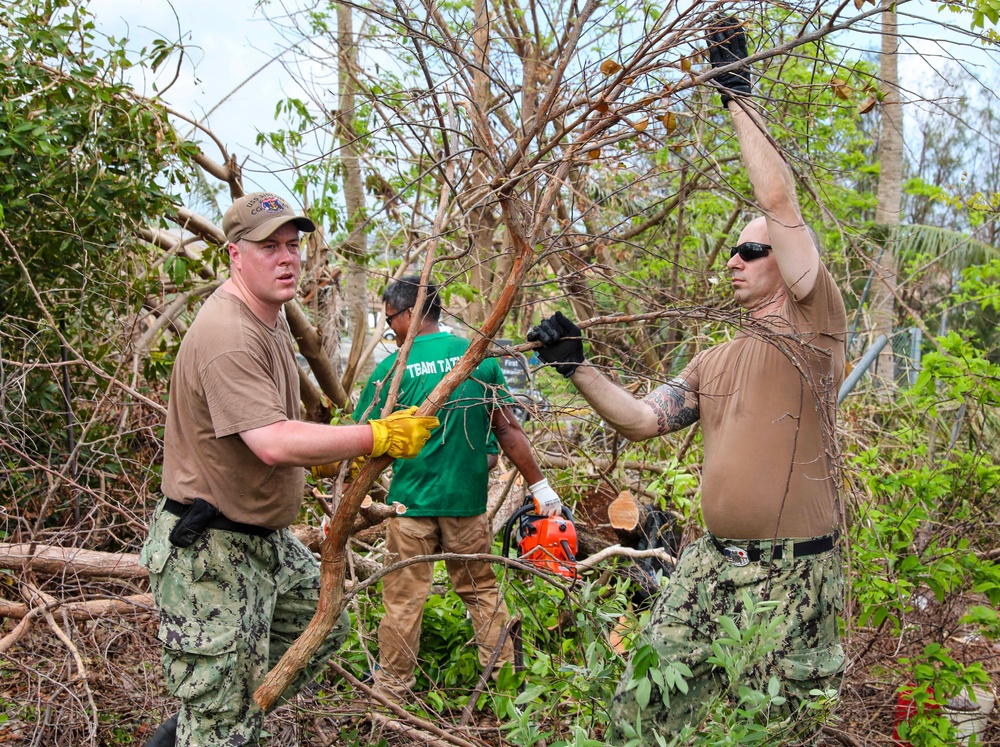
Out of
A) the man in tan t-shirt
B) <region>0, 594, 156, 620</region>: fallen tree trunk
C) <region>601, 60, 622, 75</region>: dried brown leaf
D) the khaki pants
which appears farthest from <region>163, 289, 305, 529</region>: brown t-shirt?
<region>0, 594, 156, 620</region>: fallen tree trunk

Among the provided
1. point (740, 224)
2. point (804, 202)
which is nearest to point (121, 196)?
point (804, 202)

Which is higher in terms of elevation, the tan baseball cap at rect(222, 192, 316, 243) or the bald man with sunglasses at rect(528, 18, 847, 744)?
the tan baseball cap at rect(222, 192, 316, 243)

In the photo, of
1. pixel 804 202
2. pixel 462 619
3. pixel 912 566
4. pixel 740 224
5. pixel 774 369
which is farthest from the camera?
pixel 740 224

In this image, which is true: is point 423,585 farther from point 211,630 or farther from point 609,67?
point 609,67

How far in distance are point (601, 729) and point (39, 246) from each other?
3807 mm

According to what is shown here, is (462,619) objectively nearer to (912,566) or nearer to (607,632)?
(607,632)

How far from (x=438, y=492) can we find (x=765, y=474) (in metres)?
1.78

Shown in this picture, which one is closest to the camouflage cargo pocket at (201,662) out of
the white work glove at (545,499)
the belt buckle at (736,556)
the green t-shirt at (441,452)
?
the green t-shirt at (441,452)

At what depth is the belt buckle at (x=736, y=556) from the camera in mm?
2660

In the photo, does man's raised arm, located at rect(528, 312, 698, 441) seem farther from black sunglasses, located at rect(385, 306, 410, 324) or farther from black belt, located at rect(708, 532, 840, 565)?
black sunglasses, located at rect(385, 306, 410, 324)

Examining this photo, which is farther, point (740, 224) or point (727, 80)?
point (740, 224)

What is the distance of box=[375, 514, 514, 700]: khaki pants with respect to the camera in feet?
12.9

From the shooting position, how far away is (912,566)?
11.2ft

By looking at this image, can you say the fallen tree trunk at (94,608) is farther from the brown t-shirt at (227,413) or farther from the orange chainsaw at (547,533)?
the orange chainsaw at (547,533)
